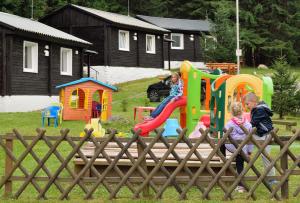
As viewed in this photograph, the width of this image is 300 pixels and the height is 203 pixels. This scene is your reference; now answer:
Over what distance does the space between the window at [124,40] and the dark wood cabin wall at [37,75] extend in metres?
7.48

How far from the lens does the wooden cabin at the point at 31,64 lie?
1000 inches

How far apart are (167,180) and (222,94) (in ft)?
20.5

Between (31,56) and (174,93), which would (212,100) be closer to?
(174,93)

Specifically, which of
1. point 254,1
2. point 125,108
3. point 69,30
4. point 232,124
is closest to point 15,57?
point 125,108

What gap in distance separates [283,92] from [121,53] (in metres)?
16.9

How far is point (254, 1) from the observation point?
56625mm

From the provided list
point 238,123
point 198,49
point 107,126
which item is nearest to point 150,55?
point 198,49

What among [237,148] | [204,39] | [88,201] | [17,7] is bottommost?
[88,201]

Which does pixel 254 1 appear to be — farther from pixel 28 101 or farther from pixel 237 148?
pixel 237 148

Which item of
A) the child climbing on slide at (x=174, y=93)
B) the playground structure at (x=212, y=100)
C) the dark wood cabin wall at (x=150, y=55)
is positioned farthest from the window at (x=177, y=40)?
the child climbing on slide at (x=174, y=93)

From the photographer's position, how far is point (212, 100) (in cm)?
1507

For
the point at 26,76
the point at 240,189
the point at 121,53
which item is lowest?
the point at 240,189

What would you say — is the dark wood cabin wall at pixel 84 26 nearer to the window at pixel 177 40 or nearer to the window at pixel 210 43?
the window at pixel 210 43

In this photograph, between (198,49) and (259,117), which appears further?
(198,49)
